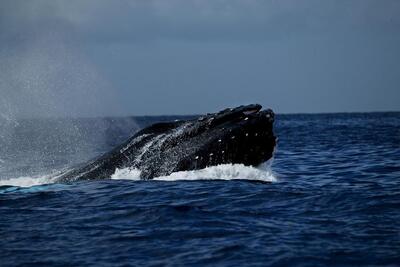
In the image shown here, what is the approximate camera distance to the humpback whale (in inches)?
519

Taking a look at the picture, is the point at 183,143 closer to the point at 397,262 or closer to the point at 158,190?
the point at 158,190

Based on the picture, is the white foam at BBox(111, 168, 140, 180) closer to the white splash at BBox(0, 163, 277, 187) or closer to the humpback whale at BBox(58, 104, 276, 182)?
the white splash at BBox(0, 163, 277, 187)

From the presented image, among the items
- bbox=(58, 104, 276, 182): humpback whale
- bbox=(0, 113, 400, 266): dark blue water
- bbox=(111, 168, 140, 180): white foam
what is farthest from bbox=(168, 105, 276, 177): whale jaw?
bbox=(111, 168, 140, 180): white foam

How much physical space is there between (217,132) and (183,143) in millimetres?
872

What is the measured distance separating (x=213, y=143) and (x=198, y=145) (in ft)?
1.28

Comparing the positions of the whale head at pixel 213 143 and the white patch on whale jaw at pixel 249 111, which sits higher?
the white patch on whale jaw at pixel 249 111

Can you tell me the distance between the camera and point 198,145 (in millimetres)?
13391

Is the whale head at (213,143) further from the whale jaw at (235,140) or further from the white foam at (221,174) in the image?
the white foam at (221,174)

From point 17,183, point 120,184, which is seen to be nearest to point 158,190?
point 120,184

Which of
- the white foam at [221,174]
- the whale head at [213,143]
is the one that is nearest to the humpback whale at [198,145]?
the whale head at [213,143]

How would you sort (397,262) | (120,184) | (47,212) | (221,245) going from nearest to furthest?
(397,262), (221,245), (47,212), (120,184)

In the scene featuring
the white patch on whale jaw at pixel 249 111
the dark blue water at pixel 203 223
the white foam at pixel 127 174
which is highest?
the white patch on whale jaw at pixel 249 111

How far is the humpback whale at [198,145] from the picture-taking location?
13180 mm

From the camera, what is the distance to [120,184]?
13.1 m
